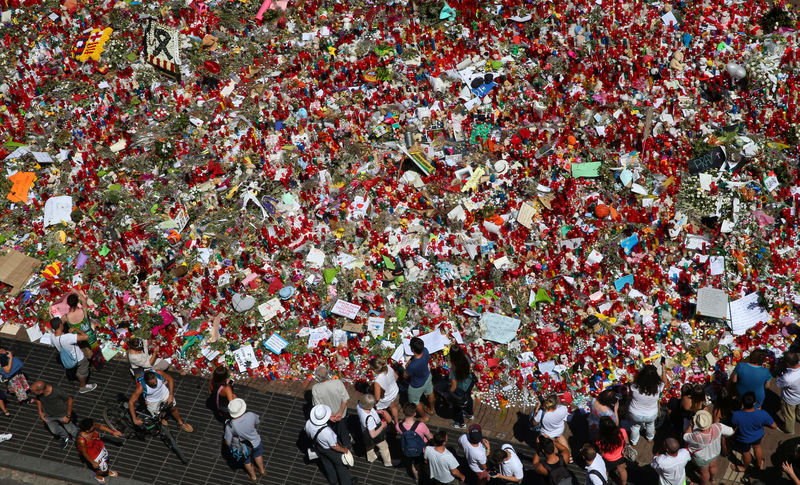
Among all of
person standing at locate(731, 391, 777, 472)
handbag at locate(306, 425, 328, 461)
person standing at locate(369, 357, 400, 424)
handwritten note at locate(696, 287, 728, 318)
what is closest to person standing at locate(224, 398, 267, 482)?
handbag at locate(306, 425, 328, 461)

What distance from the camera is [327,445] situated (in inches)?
380

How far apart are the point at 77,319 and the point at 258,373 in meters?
2.98

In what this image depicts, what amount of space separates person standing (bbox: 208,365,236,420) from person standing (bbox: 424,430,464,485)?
9.75ft

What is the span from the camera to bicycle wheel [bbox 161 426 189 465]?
10758 millimetres

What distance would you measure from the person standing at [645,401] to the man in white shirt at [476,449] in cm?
213

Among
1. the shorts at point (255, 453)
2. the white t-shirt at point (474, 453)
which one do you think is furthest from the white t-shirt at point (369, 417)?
the shorts at point (255, 453)

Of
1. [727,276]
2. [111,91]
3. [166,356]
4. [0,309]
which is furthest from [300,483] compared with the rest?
[111,91]

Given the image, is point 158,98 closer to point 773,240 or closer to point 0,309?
point 0,309

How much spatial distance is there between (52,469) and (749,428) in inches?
388

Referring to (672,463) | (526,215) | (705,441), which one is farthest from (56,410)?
(705,441)

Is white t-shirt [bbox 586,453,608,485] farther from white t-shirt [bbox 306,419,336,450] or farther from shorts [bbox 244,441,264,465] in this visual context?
shorts [bbox 244,441,264,465]

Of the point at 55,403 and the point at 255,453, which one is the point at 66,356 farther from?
the point at 255,453

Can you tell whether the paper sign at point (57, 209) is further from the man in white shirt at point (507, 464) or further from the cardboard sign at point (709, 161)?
the cardboard sign at point (709, 161)

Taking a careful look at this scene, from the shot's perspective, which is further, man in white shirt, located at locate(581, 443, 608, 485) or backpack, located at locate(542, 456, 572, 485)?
backpack, located at locate(542, 456, 572, 485)
